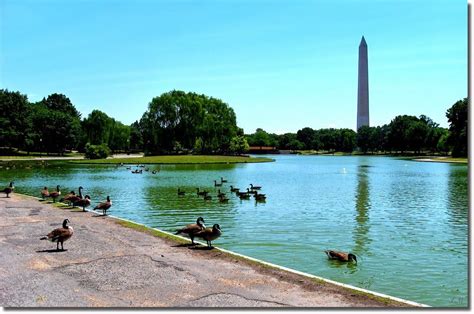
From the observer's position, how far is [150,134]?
116562 millimetres

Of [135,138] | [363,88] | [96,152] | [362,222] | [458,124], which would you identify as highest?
[363,88]

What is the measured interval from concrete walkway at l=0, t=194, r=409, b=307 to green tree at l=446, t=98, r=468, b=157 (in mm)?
103694

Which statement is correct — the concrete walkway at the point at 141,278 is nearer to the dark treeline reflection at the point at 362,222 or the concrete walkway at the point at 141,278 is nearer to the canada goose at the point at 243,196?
the dark treeline reflection at the point at 362,222

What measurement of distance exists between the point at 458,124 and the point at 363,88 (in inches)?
2151

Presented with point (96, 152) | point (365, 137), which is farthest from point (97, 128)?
point (365, 137)

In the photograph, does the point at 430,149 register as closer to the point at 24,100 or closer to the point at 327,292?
the point at 24,100

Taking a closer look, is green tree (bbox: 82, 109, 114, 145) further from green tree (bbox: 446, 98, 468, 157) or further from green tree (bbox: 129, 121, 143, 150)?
green tree (bbox: 446, 98, 468, 157)

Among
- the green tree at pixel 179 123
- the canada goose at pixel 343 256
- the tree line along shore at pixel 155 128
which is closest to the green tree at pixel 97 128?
the tree line along shore at pixel 155 128

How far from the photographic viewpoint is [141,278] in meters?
11.1

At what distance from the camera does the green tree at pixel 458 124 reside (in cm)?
10767

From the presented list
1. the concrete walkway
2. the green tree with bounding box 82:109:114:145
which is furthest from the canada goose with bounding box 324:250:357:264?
the green tree with bounding box 82:109:114:145

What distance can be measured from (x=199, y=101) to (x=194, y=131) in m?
7.46

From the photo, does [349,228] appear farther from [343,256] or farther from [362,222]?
[343,256]

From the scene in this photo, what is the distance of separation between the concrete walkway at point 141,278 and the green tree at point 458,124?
10369 centimetres
